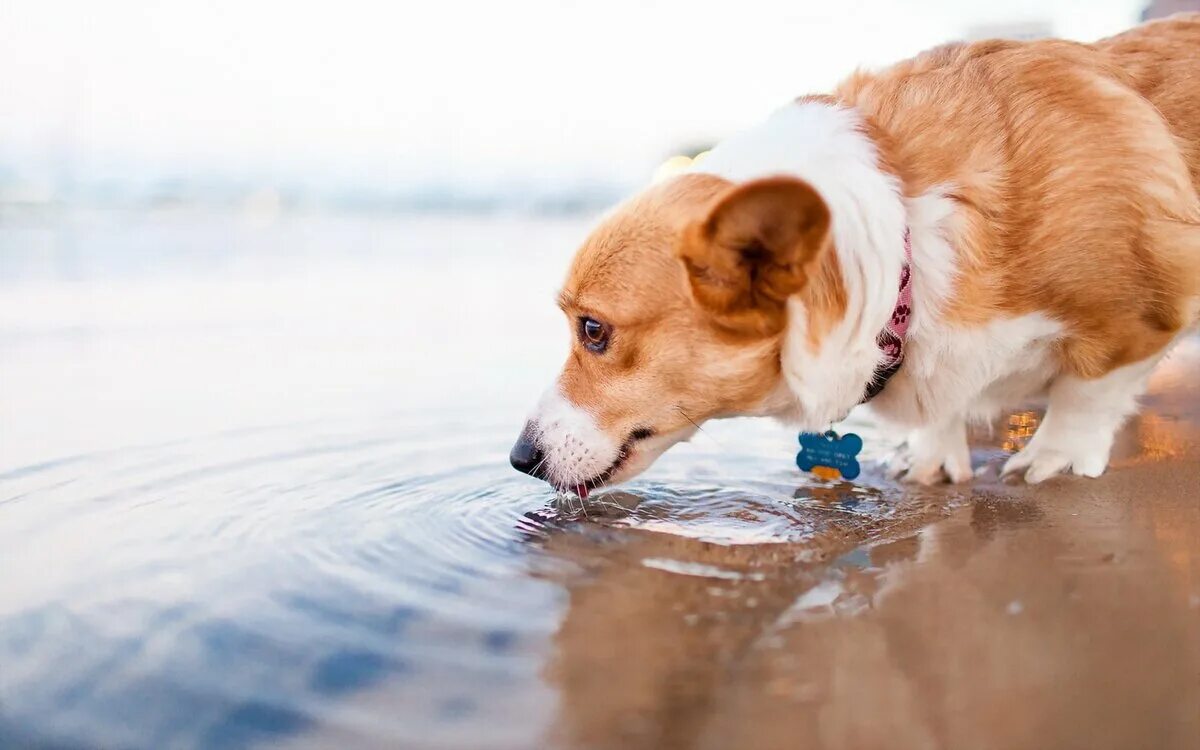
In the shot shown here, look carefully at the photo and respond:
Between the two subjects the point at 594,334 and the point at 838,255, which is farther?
the point at 594,334

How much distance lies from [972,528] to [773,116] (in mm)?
1020

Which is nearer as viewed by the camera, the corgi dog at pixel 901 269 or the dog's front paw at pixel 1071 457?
the corgi dog at pixel 901 269

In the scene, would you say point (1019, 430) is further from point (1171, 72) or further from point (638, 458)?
point (638, 458)

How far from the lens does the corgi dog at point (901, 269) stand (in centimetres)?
207

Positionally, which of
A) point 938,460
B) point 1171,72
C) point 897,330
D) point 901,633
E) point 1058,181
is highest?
point 1171,72

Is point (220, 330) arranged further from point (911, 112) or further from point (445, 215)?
point (445, 215)

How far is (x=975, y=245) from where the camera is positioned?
213 centimetres

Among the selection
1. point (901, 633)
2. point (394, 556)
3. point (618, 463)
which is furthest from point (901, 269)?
point (394, 556)

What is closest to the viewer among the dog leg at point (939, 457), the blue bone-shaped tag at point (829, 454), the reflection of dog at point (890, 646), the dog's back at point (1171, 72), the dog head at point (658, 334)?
the reflection of dog at point (890, 646)

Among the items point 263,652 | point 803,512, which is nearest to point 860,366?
point 803,512

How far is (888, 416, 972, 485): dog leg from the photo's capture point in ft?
8.71

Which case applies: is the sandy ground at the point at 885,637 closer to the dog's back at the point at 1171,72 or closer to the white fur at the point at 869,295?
the white fur at the point at 869,295

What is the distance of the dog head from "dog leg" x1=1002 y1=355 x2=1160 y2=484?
0.82m

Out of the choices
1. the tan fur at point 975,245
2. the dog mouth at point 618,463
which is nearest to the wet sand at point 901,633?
the dog mouth at point 618,463
